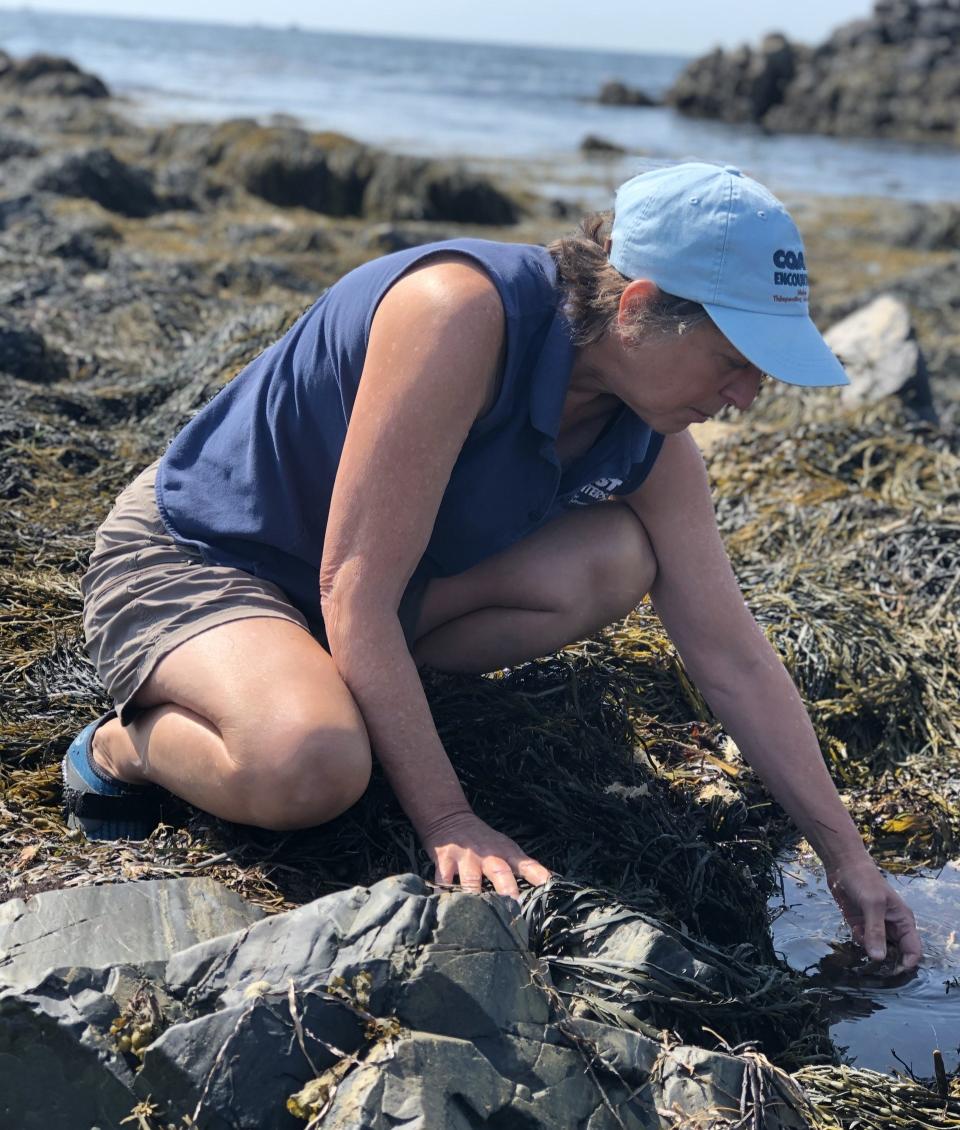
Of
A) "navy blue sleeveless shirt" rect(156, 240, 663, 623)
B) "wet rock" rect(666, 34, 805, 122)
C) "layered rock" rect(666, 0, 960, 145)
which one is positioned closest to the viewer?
"navy blue sleeveless shirt" rect(156, 240, 663, 623)

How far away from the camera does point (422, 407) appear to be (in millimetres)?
2127

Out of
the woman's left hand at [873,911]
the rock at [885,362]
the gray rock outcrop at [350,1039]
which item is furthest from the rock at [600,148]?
the gray rock outcrop at [350,1039]

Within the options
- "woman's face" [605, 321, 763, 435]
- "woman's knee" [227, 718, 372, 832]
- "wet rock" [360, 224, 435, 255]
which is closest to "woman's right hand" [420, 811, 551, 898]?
"woman's knee" [227, 718, 372, 832]

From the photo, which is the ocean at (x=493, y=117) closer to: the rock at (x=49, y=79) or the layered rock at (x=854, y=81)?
the rock at (x=49, y=79)

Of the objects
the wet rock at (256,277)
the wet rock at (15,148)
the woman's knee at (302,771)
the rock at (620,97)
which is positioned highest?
the woman's knee at (302,771)

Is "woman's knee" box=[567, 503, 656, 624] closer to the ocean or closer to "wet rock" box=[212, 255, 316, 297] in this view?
the ocean

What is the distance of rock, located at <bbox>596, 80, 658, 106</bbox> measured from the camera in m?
45.3

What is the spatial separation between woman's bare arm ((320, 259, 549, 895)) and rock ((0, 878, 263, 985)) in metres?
0.36

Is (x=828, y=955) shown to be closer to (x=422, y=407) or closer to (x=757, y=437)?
(x=422, y=407)

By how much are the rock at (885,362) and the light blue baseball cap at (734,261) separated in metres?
3.46

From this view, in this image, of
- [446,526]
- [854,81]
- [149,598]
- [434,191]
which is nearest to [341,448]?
[446,526]

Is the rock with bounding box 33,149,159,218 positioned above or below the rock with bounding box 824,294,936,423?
below

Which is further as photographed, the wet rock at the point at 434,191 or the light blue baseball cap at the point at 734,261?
the wet rock at the point at 434,191

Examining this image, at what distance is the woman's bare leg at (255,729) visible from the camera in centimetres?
214
